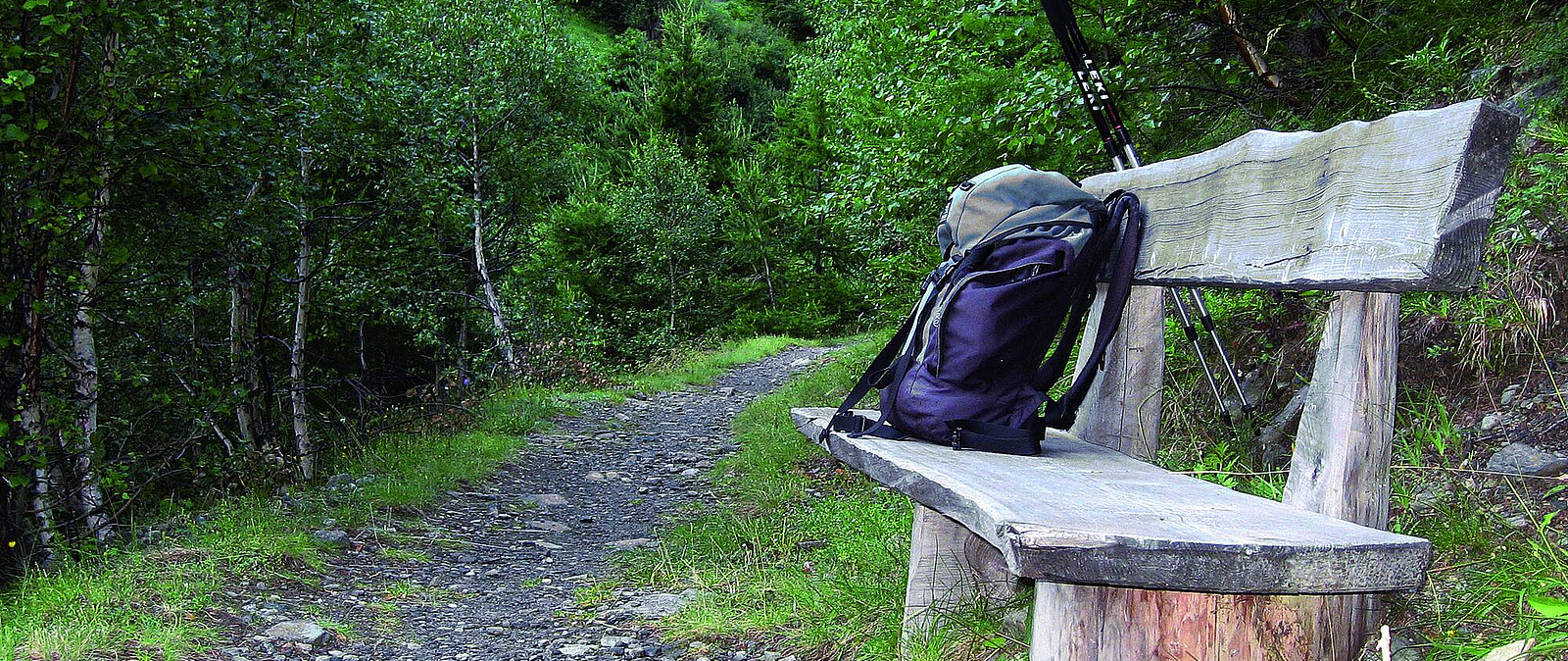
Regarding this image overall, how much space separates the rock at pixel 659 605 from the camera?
3969 mm

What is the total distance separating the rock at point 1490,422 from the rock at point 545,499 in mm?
4951

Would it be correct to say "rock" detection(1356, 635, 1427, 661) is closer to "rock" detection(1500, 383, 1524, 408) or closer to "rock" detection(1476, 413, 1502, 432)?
"rock" detection(1476, 413, 1502, 432)

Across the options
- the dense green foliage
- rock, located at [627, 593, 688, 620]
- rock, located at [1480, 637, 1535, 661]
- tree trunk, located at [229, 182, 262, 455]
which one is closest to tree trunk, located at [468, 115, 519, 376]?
the dense green foliage

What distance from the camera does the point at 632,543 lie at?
5371mm

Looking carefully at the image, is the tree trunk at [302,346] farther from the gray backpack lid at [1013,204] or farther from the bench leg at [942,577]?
the gray backpack lid at [1013,204]

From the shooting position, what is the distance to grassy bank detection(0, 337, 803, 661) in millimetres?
3375

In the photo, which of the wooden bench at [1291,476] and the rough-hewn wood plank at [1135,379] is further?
the rough-hewn wood plank at [1135,379]

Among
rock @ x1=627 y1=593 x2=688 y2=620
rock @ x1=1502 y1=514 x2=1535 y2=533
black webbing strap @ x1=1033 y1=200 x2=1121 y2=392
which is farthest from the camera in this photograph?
rock @ x1=627 y1=593 x2=688 y2=620

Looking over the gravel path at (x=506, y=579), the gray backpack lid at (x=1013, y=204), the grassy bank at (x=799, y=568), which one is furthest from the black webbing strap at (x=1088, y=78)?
the gravel path at (x=506, y=579)

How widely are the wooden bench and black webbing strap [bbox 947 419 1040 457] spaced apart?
9 cm

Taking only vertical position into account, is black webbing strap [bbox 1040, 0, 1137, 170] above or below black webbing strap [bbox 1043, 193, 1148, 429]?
above

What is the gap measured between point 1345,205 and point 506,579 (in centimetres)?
391

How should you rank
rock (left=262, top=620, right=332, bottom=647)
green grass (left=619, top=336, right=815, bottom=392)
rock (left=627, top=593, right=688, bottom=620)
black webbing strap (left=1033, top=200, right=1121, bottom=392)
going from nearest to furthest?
black webbing strap (left=1033, top=200, right=1121, bottom=392)
rock (left=262, top=620, right=332, bottom=647)
rock (left=627, top=593, right=688, bottom=620)
green grass (left=619, top=336, right=815, bottom=392)

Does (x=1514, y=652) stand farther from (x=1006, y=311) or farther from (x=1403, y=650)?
(x=1006, y=311)
